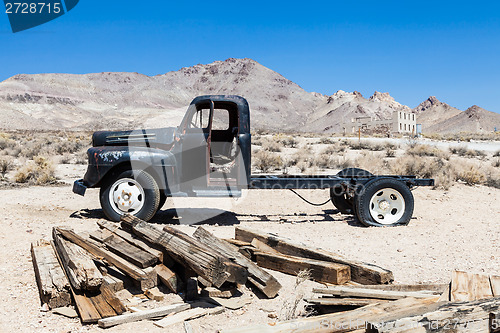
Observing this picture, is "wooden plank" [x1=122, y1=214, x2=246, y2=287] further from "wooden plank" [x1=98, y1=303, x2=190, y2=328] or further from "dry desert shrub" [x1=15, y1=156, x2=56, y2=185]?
"dry desert shrub" [x1=15, y1=156, x2=56, y2=185]

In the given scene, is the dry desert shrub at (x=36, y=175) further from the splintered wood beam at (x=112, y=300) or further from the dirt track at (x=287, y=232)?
the splintered wood beam at (x=112, y=300)

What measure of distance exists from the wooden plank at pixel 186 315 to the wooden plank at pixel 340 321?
0.79 metres

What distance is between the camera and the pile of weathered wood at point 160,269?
455cm

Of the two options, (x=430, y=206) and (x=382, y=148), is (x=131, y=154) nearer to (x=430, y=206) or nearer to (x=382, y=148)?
(x=430, y=206)

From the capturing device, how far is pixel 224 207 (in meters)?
10.8

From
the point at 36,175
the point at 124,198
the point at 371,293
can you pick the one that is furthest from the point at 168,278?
the point at 36,175

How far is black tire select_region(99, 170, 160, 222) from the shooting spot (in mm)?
8125

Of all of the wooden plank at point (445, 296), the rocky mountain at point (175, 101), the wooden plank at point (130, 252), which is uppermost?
the rocky mountain at point (175, 101)

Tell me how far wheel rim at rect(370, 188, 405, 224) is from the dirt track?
0.37 m

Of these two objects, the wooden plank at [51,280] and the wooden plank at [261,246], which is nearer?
the wooden plank at [51,280]

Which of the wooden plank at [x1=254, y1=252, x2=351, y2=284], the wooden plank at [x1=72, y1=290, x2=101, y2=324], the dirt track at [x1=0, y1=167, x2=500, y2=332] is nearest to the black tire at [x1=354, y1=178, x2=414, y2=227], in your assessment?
the dirt track at [x1=0, y1=167, x2=500, y2=332]

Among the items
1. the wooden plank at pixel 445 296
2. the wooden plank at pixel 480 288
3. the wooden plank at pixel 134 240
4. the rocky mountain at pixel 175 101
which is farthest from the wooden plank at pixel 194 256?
the rocky mountain at pixel 175 101

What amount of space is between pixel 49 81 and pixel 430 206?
145m

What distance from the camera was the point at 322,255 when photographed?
18.7 feet
